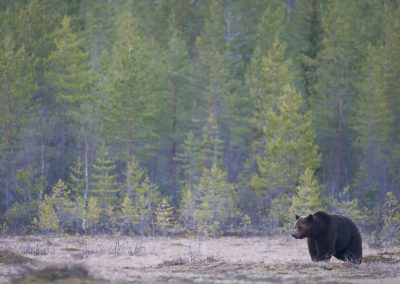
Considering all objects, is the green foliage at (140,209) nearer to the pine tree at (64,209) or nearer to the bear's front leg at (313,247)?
the pine tree at (64,209)

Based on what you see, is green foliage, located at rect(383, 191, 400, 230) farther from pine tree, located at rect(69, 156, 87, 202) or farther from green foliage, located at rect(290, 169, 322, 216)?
pine tree, located at rect(69, 156, 87, 202)

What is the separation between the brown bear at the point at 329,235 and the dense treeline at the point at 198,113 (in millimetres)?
16040

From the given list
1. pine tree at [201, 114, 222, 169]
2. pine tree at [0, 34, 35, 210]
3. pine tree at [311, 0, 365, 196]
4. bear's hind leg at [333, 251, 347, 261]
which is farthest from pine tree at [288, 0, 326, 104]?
bear's hind leg at [333, 251, 347, 261]

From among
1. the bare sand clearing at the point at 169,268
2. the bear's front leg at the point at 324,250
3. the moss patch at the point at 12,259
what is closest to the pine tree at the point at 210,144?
the bare sand clearing at the point at 169,268

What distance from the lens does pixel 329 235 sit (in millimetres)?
16078

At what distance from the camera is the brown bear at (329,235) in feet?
53.1

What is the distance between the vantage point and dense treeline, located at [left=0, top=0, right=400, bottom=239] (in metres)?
35.8

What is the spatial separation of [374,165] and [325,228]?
1119 inches

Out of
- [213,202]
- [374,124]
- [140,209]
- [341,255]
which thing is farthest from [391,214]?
[374,124]

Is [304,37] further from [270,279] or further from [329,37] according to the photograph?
[270,279]

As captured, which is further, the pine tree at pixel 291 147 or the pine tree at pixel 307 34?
the pine tree at pixel 307 34

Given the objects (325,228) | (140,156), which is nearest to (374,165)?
(140,156)

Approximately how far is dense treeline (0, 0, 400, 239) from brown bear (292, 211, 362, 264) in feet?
52.6

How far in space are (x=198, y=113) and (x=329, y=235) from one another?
31174mm
